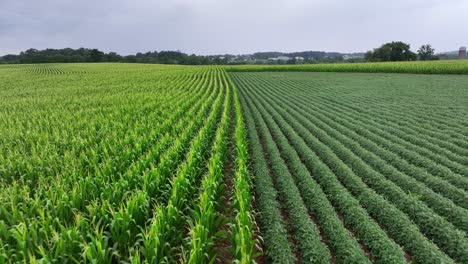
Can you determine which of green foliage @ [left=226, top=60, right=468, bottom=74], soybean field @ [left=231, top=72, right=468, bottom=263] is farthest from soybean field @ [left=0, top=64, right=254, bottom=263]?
green foliage @ [left=226, top=60, right=468, bottom=74]

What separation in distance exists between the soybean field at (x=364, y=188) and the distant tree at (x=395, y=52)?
72986 millimetres

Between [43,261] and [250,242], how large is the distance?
236 centimetres

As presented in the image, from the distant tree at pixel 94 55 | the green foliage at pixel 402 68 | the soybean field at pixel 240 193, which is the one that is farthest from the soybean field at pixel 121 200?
the distant tree at pixel 94 55

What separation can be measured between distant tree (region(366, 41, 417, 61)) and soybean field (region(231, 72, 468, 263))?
239 ft

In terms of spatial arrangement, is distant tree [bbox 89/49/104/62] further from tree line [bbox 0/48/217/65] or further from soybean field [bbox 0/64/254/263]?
soybean field [bbox 0/64/254/263]

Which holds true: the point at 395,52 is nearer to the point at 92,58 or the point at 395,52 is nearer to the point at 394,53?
the point at 394,53

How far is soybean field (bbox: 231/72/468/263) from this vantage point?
4.63m

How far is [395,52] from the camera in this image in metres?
77.0

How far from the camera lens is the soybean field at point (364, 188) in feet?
15.2

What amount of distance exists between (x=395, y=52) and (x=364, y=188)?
82.3m

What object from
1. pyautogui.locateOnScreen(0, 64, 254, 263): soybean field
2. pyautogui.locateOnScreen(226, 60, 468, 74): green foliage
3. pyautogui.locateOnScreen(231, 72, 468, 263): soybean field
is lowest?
pyautogui.locateOnScreen(231, 72, 468, 263): soybean field

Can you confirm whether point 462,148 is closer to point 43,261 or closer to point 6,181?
point 43,261

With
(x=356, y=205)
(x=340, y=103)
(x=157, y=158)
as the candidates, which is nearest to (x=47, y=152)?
(x=157, y=158)

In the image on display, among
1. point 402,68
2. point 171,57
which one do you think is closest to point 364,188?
point 402,68
